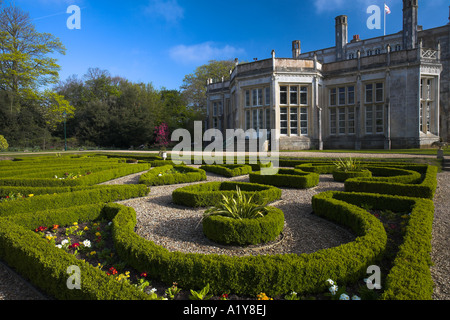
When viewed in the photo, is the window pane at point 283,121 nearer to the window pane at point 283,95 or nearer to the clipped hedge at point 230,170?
the window pane at point 283,95

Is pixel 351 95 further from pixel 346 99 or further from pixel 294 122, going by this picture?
pixel 294 122

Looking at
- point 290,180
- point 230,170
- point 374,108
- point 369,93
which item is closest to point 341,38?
point 369,93

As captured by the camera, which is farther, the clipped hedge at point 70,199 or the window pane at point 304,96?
the window pane at point 304,96

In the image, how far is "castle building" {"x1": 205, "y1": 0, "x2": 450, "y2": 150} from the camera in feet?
75.8

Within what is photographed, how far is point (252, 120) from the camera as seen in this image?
2577 cm

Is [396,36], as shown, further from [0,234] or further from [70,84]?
[70,84]

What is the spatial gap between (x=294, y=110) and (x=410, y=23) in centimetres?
1673

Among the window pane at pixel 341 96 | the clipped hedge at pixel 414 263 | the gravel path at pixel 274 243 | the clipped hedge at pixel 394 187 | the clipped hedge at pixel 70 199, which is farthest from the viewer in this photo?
the window pane at pixel 341 96

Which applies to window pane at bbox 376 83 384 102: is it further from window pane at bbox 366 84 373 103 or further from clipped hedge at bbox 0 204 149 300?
clipped hedge at bbox 0 204 149 300

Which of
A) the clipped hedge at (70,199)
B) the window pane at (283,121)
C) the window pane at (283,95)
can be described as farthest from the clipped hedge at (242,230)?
the window pane at (283,95)

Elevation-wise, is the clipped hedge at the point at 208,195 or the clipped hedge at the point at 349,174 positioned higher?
the clipped hedge at the point at 349,174

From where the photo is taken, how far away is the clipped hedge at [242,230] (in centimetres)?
454

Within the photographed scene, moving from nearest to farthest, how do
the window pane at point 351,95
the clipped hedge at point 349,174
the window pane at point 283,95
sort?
the clipped hedge at point 349,174
the window pane at point 283,95
the window pane at point 351,95
